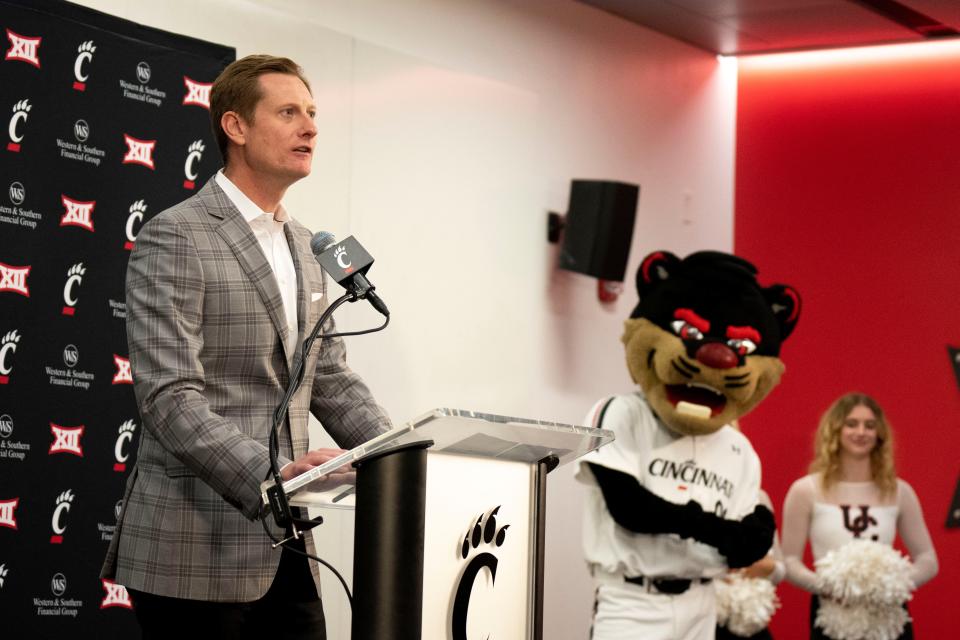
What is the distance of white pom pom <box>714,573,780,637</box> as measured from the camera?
16.6 ft

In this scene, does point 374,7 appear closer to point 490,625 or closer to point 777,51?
point 777,51

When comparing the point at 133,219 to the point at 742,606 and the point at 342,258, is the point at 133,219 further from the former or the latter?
the point at 742,606

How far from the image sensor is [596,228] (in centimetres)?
601

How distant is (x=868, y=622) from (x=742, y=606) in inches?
23.6

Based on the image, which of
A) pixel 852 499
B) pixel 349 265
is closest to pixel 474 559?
pixel 349 265

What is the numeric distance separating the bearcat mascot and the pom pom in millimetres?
923

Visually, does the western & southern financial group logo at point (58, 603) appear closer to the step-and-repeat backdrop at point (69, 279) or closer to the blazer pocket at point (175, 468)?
the step-and-repeat backdrop at point (69, 279)

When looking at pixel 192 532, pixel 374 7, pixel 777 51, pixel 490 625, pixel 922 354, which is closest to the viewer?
pixel 490 625

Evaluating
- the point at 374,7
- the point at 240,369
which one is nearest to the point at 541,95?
the point at 374,7

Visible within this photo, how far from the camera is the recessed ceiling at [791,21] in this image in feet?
20.9

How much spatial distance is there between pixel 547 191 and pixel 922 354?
220cm

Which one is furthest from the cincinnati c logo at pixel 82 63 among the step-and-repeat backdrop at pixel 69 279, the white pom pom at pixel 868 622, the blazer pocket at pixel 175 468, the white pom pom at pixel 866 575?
the white pom pom at pixel 868 622

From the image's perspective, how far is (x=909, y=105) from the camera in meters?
6.98

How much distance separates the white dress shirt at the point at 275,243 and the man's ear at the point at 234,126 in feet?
0.27
